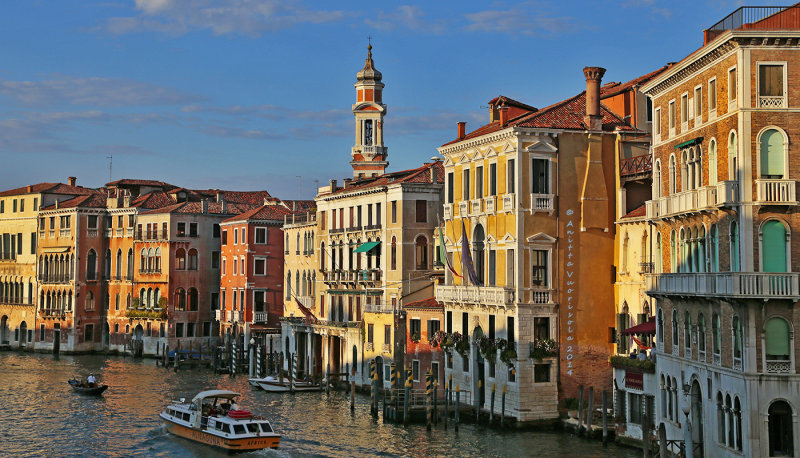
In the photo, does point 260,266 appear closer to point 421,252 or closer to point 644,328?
point 421,252

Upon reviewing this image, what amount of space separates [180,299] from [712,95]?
171 ft

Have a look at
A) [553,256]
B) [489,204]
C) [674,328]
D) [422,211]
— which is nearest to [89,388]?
[422,211]

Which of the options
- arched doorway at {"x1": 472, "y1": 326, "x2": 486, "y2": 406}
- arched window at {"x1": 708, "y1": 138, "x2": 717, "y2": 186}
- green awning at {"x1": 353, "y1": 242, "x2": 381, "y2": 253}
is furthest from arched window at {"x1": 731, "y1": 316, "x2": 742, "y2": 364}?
green awning at {"x1": 353, "y1": 242, "x2": 381, "y2": 253}

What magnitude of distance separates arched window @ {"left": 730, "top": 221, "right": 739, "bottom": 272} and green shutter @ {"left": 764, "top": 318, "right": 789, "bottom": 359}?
1406 mm

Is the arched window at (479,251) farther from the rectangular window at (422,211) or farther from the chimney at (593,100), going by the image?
the rectangular window at (422,211)

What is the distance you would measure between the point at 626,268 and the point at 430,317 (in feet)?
32.6

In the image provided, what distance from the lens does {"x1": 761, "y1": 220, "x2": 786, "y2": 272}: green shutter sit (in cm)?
2302

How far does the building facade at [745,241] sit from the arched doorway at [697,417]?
25mm

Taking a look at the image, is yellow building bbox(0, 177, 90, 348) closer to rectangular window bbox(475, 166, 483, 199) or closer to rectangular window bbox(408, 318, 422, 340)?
rectangular window bbox(408, 318, 422, 340)

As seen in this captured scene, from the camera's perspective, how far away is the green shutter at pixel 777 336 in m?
22.9

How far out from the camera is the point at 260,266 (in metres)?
65.5

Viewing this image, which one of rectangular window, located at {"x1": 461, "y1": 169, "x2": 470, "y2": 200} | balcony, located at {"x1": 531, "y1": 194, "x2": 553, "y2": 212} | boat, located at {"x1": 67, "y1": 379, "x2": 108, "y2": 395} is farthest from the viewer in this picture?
boat, located at {"x1": 67, "y1": 379, "x2": 108, "y2": 395}

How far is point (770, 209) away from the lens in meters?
23.1

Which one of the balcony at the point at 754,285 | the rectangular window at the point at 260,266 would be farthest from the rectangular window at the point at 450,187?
the rectangular window at the point at 260,266
